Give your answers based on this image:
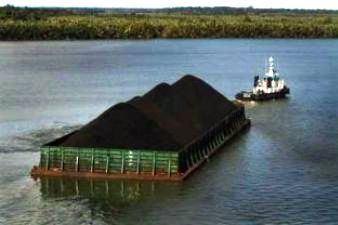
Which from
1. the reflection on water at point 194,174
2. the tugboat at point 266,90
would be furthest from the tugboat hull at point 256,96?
the reflection on water at point 194,174

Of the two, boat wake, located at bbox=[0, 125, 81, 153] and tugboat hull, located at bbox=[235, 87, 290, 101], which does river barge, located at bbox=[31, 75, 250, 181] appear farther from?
tugboat hull, located at bbox=[235, 87, 290, 101]

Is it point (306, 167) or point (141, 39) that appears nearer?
point (306, 167)

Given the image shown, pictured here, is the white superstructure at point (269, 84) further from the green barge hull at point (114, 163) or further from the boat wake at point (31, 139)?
the green barge hull at point (114, 163)

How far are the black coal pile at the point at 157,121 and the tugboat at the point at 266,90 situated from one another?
719 inches

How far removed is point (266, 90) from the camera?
69188 millimetres

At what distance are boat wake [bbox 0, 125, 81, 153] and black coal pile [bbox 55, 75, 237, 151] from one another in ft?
18.1

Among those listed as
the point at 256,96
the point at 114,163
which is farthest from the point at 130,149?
the point at 256,96

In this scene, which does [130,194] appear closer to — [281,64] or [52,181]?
[52,181]

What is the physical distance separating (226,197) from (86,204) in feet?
19.3

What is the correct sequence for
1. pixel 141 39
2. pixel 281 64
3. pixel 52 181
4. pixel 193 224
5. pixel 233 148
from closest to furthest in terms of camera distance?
pixel 193 224 → pixel 52 181 → pixel 233 148 → pixel 281 64 → pixel 141 39

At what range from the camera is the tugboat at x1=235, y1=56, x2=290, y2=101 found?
66438 millimetres

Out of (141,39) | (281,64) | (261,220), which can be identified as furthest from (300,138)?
(141,39)

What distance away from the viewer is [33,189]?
34.8m

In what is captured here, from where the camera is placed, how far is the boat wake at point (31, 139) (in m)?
43.3
